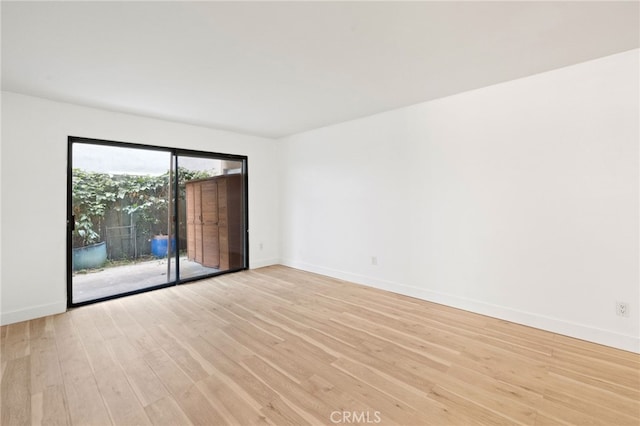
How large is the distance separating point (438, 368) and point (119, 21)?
3.41 metres

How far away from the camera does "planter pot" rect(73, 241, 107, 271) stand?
3.53 metres

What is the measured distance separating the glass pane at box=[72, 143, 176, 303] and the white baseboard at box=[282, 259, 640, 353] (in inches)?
122

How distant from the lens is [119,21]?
1.87m

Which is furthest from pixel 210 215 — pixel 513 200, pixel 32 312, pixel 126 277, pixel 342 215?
pixel 513 200

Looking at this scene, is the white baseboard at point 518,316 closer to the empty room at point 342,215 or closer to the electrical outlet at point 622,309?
the empty room at point 342,215

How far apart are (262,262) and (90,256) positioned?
8.69ft

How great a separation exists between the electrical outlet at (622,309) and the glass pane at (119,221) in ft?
17.3

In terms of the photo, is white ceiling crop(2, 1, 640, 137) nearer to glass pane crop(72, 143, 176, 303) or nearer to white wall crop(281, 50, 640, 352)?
white wall crop(281, 50, 640, 352)

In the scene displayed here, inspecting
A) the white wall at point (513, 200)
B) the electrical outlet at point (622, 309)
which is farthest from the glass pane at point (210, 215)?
the electrical outlet at point (622, 309)

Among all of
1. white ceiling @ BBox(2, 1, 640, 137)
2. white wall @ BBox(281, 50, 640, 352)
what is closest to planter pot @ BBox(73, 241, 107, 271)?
white ceiling @ BBox(2, 1, 640, 137)

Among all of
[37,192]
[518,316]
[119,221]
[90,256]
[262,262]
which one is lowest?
[518,316]

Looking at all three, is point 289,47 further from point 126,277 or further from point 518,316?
point 126,277

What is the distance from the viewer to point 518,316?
2889 mm

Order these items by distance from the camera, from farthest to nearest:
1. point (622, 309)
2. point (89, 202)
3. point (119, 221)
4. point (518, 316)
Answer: point (119, 221) → point (89, 202) → point (518, 316) → point (622, 309)
